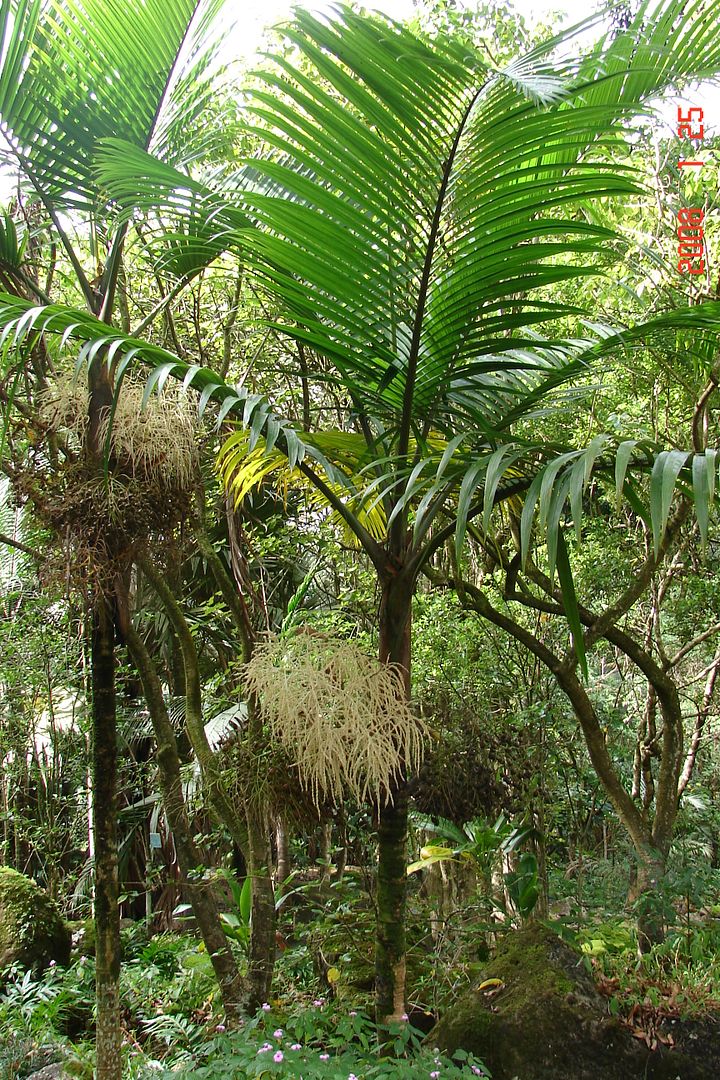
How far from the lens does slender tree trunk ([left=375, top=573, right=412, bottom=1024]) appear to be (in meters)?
2.24

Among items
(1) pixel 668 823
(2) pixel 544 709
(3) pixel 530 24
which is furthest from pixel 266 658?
(3) pixel 530 24

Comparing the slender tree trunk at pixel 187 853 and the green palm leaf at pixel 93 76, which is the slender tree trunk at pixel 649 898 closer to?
the slender tree trunk at pixel 187 853

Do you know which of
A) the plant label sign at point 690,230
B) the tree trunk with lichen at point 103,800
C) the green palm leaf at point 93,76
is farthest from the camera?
the plant label sign at point 690,230

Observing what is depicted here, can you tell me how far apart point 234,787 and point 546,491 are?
163 centimetres

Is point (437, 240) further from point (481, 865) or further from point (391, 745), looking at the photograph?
point (481, 865)

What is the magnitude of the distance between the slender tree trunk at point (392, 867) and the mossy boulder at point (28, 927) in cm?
279

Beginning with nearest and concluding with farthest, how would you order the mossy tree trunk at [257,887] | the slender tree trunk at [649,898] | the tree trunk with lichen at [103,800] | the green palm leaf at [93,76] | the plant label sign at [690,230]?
the green palm leaf at [93,76] → the tree trunk with lichen at [103,800] → the mossy tree trunk at [257,887] → the slender tree trunk at [649,898] → the plant label sign at [690,230]

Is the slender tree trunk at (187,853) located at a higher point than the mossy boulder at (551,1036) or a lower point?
higher

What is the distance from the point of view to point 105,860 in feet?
7.14

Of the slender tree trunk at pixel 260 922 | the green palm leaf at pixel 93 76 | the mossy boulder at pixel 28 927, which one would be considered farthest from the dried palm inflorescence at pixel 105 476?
the mossy boulder at pixel 28 927

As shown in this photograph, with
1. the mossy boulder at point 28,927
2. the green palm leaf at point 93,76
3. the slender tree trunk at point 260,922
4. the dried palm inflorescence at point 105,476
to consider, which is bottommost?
the mossy boulder at point 28,927

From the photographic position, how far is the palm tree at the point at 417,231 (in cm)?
171

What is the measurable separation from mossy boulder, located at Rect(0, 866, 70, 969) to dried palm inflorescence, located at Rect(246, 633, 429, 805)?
291 centimetres

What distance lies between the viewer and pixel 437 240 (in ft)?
6.55
